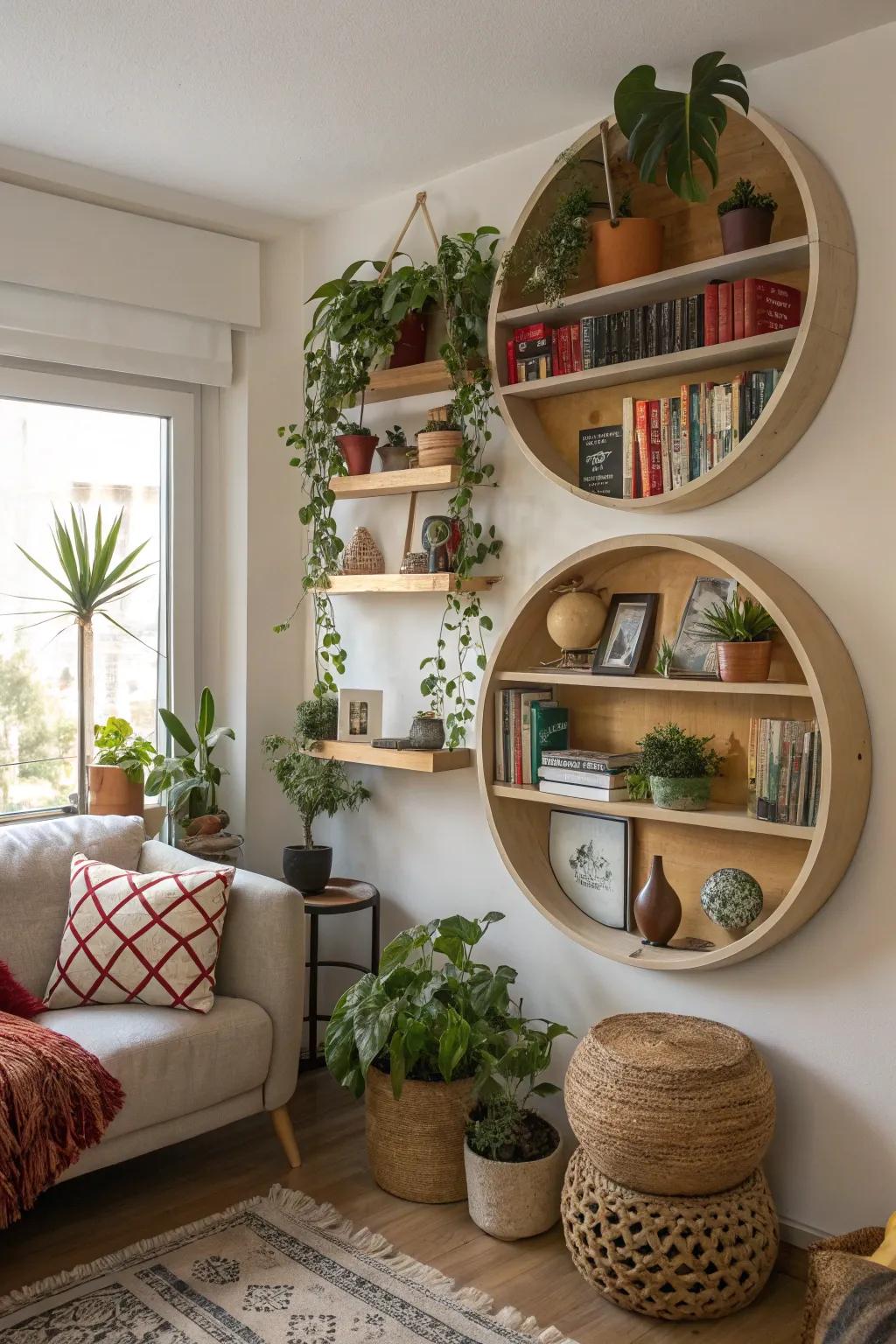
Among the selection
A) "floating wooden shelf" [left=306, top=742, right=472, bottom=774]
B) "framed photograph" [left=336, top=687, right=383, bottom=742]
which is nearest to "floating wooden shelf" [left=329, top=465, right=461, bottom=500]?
"framed photograph" [left=336, top=687, right=383, bottom=742]

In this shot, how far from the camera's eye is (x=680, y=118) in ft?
7.80

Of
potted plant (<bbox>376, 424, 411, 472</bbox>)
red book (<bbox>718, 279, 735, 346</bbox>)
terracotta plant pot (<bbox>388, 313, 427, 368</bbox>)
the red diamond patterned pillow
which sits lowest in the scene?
the red diamond patterned pillow

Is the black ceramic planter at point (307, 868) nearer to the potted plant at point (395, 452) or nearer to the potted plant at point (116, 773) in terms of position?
the potted plant at point (116, 773)

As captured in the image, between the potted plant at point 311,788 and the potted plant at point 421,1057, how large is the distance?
54cm

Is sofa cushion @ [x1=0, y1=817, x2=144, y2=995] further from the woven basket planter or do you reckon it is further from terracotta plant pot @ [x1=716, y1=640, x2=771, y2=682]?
terracotta plant pot @ [x1=716, y1=640, x2=771, y2=682]

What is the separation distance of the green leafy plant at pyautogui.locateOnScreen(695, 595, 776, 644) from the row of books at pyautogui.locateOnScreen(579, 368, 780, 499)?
0.99ft

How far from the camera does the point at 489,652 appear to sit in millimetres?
3287

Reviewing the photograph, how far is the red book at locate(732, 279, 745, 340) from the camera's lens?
2.47 m

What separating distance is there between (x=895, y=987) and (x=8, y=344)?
2.76 m

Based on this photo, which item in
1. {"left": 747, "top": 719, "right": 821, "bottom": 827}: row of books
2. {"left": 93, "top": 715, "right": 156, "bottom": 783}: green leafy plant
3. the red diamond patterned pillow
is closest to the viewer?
{"left": 747, "top": 719, "right": 821, "bottom": 827}: row of books

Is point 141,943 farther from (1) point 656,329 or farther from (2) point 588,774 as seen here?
(1) point 656,329

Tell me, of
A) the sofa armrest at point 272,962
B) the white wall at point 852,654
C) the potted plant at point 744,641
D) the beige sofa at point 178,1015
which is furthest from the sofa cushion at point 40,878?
the potted plant at point 744,641

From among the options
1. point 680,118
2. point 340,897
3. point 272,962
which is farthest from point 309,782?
point 680,118

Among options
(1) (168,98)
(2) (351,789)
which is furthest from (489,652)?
(1) (168,98)
